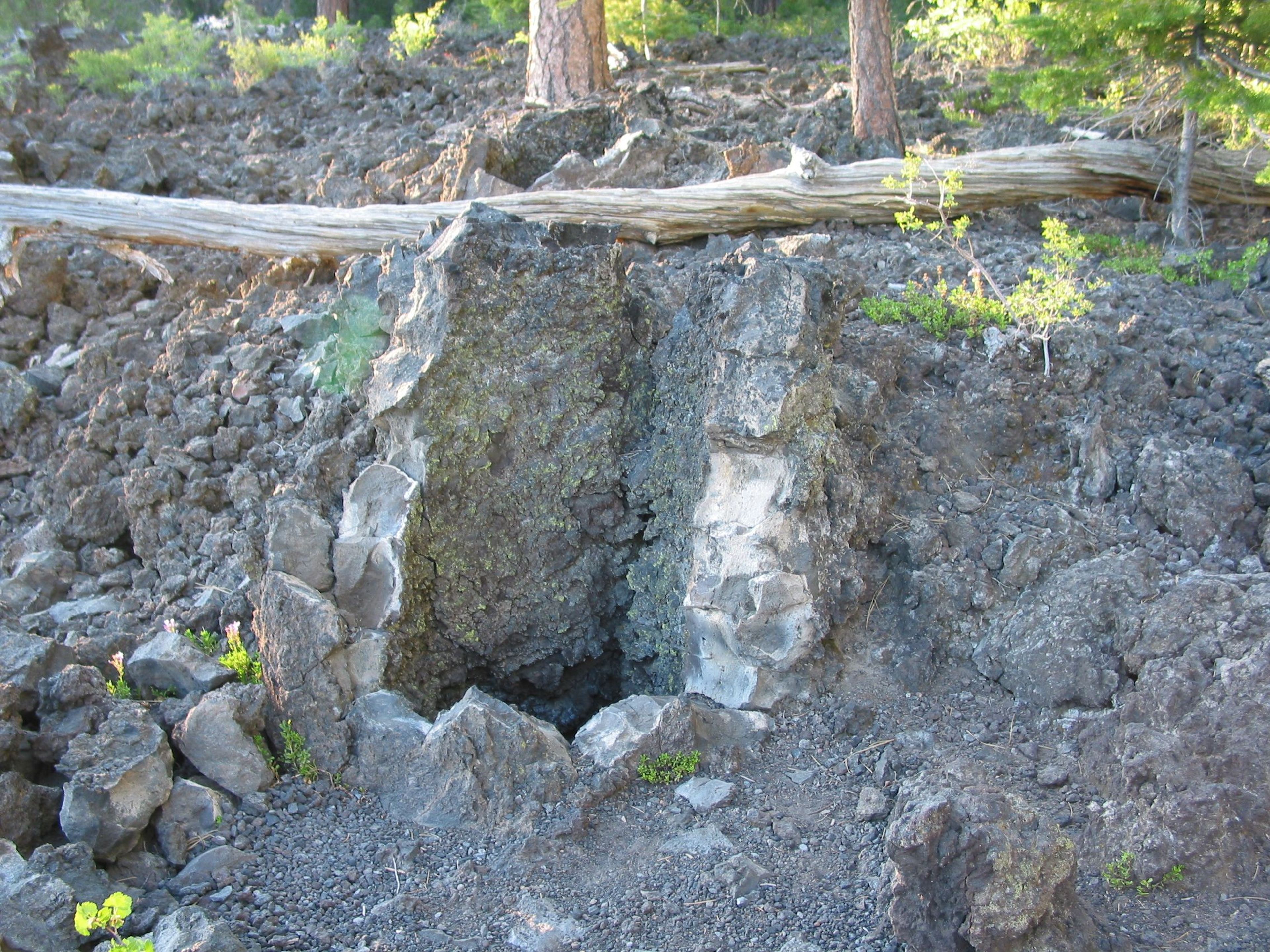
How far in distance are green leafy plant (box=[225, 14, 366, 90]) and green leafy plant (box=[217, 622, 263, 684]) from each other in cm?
964

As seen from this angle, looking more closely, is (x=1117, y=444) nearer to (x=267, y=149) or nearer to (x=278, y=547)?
(x=278, y=547)

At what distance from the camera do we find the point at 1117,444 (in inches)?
205

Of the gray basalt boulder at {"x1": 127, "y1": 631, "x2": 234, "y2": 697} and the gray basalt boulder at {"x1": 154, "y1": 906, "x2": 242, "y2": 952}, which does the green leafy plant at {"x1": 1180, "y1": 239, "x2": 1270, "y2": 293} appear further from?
the gray basalt boulder at {"x1": 154, "y1": 906, "x2": 242, "y2": 952}

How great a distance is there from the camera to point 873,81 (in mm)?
8570

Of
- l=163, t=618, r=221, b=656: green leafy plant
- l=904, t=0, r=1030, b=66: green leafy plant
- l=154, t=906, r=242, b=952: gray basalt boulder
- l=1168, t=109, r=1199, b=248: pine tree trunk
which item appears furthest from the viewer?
l=904, t=0, r=1030, b=66: green leafy plant

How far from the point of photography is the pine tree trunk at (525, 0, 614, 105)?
969 centimetres

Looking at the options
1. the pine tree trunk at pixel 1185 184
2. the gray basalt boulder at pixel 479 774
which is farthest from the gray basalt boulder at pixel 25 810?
the pine tree trunk at pixel 1185 184

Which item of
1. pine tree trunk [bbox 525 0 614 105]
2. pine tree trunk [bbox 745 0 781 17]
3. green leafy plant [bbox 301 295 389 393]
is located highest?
pine tree trunk [bbox 745 0 781 17]

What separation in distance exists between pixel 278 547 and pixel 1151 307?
16.7ft

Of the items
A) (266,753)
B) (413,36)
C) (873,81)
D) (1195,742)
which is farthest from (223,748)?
(413,36)

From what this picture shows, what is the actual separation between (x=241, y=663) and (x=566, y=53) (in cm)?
707

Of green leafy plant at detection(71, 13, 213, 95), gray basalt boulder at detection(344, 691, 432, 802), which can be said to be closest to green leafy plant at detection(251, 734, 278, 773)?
gray basalt boulder at detection(344, 691, 432, 802)

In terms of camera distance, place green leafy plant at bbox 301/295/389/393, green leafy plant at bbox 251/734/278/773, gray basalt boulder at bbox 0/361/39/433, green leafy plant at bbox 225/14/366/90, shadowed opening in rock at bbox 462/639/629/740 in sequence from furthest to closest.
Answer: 1. green leafy plant at bbox 225/14/366/90
2. gray basalt boulder at bbox 0/361/39/433
3. green leafy plant at bbox 301/295/389/393
4. shadowed opening in rock at bbox 462/639/629/740
5. green leafy plant at bbox 251/734/278/773

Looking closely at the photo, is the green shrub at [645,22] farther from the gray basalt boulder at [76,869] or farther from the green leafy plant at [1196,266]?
the gray basalt boulder at [76,869]
